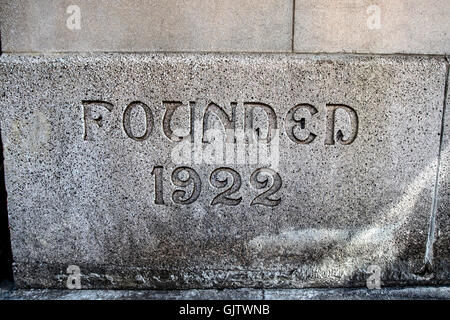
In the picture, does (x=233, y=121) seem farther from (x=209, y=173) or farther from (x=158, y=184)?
(x=158, y=184)

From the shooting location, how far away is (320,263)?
224cm

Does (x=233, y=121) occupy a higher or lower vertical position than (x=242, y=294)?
higher

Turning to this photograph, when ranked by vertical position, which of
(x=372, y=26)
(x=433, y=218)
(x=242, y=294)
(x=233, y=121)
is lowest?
(x=242, y=294)

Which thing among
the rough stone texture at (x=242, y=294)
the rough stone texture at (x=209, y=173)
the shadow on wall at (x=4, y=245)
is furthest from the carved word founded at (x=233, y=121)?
the rough stone texture at (x=242, y=294)

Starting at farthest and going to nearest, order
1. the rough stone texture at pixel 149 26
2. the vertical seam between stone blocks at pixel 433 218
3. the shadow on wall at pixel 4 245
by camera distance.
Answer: the shadow on wall at pixel 4 245
the vertical seam between stone blocks at pixel 433 218
the rough stone texture at pixel 149 26

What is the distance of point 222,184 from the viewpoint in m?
2.17

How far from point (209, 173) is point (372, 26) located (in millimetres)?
1187

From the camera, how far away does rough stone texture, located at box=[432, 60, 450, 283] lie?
2.14m

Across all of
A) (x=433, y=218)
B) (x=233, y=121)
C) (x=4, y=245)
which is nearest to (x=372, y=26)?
(x=233, y=121)

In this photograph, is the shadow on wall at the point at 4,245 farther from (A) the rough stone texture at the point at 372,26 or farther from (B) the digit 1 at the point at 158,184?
(A) the rough stone texture at the point at 372,26

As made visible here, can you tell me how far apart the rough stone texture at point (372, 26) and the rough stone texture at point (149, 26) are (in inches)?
4.2

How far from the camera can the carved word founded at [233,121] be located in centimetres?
208

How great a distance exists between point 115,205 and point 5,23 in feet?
3.73
